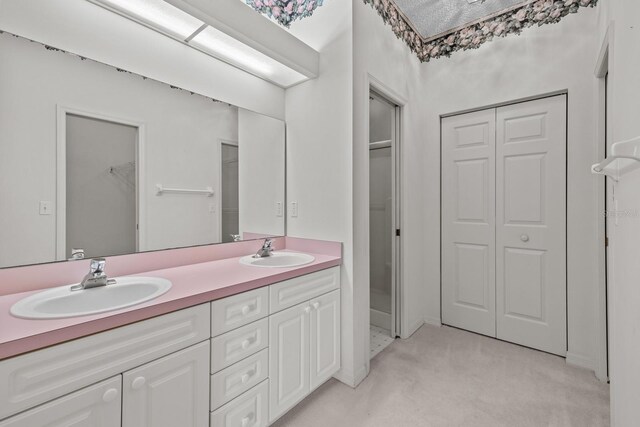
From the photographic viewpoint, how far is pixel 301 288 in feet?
5.14

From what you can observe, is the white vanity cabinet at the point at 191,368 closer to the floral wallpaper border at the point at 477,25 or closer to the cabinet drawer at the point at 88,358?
the cabinet drawer at the point at 88,358

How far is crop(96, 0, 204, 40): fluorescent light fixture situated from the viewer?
136cm

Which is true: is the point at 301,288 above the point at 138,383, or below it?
above

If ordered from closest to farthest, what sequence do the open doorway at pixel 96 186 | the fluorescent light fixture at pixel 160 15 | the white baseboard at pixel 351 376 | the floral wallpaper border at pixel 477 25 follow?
the open doorway at pixel 96 186
the fluorescent light fixture at pixel 160 15
the white baseboard at pixel 351 376
the floral wallpaper border at pixel 477 25

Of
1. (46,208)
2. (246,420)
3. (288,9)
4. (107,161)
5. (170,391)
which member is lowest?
(246,420)

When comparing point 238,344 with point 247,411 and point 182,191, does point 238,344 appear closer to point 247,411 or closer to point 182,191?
point 247,411

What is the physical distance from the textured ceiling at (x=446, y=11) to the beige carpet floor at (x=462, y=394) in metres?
2.77

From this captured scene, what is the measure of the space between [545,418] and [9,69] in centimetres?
304

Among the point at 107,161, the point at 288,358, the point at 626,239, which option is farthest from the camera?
the point at 288,358

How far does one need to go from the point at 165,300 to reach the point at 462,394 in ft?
5.90

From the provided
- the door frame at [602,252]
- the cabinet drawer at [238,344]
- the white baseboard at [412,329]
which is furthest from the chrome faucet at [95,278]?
the door frame at [602,252]

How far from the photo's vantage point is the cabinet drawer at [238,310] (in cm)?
117

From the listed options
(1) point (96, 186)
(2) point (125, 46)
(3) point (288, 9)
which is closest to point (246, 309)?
(1) point (96, 186)

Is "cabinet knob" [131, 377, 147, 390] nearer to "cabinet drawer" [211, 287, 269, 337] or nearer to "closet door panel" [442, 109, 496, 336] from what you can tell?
"cabinet drawer" [211, 287, 269, 337]
